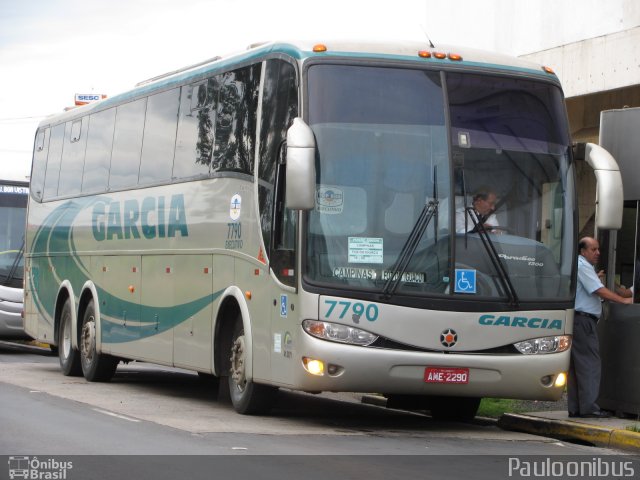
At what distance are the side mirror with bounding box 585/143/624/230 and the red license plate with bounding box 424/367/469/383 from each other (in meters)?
1.94

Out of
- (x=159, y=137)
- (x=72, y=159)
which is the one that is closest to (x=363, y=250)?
(x=159, y=137)

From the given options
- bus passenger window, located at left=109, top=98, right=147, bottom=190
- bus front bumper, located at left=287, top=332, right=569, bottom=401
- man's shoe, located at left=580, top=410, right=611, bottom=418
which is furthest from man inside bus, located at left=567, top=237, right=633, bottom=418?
bus passenger window, located at left=109, top=98, right=147, bottom=190

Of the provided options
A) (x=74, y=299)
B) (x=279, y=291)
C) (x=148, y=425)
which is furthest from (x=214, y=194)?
(x=74, y=299)

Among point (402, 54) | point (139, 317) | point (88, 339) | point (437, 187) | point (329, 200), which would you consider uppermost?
point (402, 54)

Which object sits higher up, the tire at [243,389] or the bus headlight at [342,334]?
the bus headlight at [342,334]

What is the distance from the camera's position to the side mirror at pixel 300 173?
11992 millimetres

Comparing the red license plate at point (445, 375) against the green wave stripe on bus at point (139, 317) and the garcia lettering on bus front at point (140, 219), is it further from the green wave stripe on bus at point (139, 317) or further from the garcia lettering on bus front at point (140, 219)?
the garcia lettering on bus front at point (140, 219)

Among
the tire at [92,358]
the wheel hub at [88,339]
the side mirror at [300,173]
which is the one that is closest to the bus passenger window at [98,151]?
the tire at [92,358]

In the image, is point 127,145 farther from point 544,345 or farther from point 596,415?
point 596,415

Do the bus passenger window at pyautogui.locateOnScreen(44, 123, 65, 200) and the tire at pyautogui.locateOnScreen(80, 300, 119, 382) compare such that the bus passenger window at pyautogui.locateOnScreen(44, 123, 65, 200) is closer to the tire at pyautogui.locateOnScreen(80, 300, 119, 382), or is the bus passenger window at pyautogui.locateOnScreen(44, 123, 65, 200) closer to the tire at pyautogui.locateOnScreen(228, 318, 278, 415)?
the tire at pyautogui.locateOnScreen(80, 300, 119, 382)

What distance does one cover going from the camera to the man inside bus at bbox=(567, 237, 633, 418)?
1370 cm

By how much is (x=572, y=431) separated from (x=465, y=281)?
6.47 feet

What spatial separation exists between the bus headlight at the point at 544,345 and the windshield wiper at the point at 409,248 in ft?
4.38

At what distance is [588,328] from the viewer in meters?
13.7
